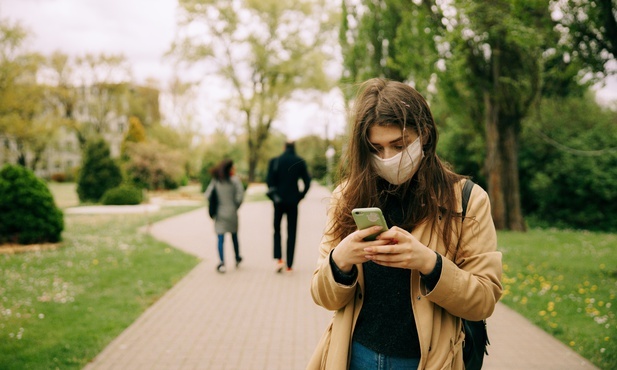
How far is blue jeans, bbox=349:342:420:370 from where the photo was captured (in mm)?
1770

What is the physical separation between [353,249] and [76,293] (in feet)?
21.9

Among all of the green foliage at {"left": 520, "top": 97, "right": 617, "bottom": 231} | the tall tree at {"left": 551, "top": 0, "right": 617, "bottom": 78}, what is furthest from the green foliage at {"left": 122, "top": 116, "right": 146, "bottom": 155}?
the tall tree at {"left": 551, "top": 0, "right": 617, "bottom": 78}

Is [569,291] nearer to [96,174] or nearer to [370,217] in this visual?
[370,217]

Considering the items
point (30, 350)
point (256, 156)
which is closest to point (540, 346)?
point (30, 350)

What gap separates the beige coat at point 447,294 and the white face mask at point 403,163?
0.20 m

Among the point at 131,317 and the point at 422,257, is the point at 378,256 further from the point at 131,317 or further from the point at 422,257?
the point at 131,317

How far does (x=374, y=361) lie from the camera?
1800 mm

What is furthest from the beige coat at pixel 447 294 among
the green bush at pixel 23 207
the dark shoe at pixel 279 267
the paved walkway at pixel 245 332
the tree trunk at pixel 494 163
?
the tree trunk at pixel 494 163

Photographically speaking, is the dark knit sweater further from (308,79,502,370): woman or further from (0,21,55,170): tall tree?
(0,21,55,170): tall tree

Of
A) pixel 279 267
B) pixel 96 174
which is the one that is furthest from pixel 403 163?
pixel 96 174

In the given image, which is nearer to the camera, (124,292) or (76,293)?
(76,293)

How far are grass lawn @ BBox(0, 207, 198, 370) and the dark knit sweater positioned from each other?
12.3ft

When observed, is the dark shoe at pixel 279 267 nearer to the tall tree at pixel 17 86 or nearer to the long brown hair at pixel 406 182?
the long brown hair at pixel 406 182

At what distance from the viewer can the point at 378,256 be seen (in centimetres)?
157
